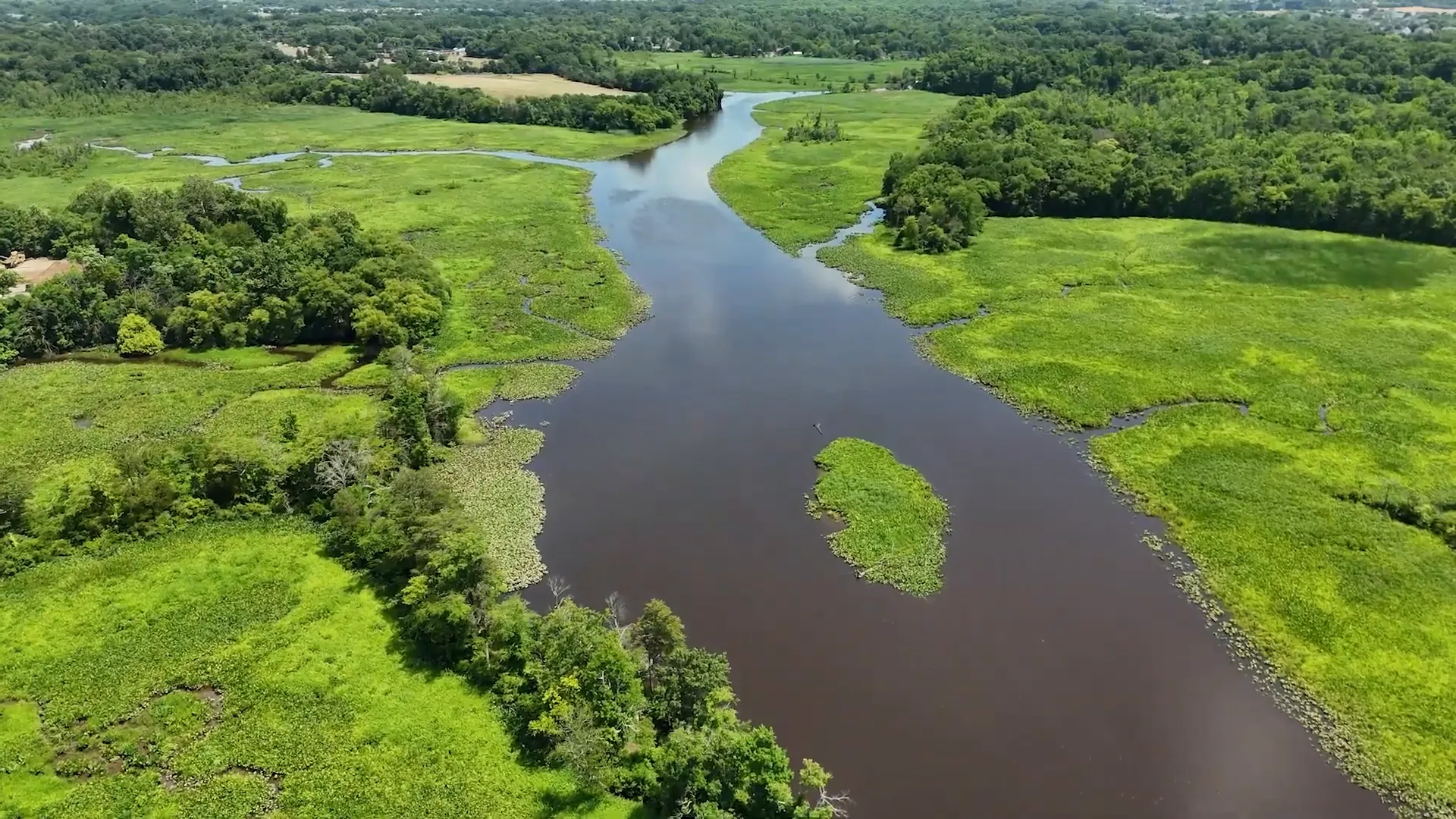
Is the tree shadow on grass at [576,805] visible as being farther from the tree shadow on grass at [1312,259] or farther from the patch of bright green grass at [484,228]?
the tree shadow on grass at [1312,259]

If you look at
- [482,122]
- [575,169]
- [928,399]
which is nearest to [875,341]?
[928,399]

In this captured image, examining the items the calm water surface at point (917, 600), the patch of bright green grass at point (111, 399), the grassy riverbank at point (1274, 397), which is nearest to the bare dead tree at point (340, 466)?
the calm water surface at point (917, 600)

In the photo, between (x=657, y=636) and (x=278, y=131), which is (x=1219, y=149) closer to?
(x=657, y=636)


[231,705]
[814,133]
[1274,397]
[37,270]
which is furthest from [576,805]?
[814,133]

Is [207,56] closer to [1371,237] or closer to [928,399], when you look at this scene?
[928,399]

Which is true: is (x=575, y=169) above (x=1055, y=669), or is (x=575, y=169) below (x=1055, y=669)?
above
